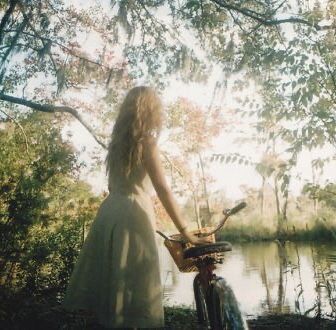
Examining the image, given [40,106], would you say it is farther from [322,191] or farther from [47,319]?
[322,191]

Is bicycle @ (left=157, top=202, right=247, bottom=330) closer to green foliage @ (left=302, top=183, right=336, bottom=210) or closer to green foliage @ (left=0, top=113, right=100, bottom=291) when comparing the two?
green foliage @ (left=302, top=183, right=336, bottom=210)

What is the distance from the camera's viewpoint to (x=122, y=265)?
207 centimetres

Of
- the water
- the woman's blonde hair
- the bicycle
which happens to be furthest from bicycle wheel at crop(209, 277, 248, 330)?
the water

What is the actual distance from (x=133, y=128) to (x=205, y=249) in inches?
33.6

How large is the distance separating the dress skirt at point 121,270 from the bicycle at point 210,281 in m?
0.42

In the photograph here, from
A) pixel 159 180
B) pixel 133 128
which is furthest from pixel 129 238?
pixel 133 128

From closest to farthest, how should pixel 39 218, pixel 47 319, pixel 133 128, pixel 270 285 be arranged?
pixel 133 128, pixel 47 319, pixel 39 218, pixel 270 285

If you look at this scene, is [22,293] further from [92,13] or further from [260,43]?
[92,13]

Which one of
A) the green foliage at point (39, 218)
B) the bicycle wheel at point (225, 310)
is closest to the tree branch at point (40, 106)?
the green foliage at point (39, 218)

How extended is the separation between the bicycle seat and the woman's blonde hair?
2.10 feet

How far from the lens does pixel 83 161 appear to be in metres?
8.43

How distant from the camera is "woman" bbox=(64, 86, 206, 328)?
6.75 ft

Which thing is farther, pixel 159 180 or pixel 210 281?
pixel 210 281

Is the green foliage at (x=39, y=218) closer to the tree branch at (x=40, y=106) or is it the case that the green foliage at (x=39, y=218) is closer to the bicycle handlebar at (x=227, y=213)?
the tree branch at (x=40, y=106)
